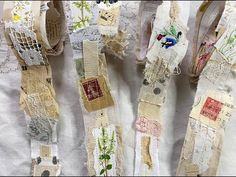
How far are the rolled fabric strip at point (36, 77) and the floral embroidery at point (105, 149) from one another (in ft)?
0.20

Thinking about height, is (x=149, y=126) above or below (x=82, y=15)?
below

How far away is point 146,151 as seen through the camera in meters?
0.59

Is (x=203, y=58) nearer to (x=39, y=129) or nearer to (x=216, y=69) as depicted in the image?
(x=216, y=69)

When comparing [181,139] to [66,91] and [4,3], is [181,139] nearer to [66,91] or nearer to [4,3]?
[66,91]

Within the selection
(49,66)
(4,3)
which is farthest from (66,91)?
(4,3)

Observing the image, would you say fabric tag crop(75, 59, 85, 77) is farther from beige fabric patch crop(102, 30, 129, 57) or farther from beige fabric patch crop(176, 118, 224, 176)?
beige fabric patch crop(176, 118, 224, 176)

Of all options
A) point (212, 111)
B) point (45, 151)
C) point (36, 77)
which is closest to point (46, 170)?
point (45, 151)

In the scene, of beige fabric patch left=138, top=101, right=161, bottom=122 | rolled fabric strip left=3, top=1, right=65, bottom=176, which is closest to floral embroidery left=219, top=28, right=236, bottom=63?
beige fabric patch left=138, top=101, right=161, bottom=122

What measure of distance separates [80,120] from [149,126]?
0.10 metres

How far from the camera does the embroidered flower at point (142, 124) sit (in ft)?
1.98

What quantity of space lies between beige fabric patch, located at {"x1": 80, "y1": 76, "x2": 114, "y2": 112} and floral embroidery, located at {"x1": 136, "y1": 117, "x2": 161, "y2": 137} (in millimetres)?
53

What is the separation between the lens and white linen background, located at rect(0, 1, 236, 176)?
1.97ft

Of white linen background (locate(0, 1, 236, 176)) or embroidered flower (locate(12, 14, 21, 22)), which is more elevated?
embroidered flower (locate(12, 14, 21, 22))

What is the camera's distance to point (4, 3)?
0.59 metres
